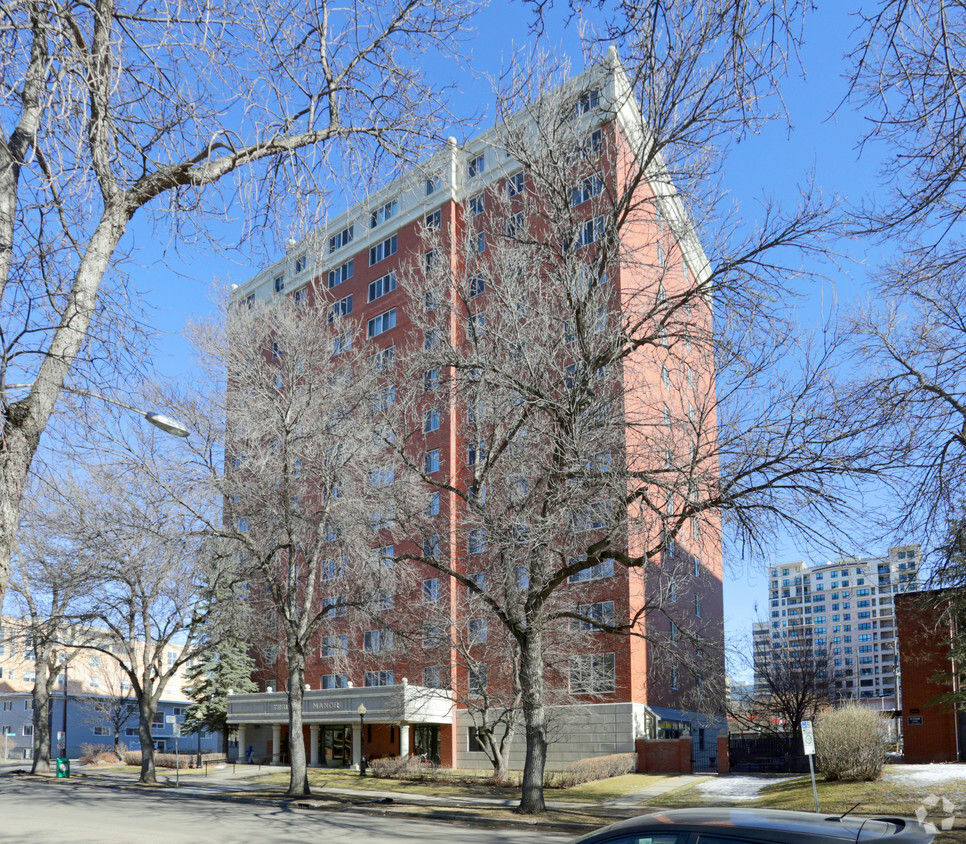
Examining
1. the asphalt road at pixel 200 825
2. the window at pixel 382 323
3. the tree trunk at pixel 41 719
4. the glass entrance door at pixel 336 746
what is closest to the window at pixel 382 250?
the window at pixel 382 323

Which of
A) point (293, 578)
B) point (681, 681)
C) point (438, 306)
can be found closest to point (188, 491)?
point (293, 578)

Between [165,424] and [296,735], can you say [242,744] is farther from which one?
[165,424]

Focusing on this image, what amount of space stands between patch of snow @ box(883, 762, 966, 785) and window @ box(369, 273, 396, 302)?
38598 millimetres

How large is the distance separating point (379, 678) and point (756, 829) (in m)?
45.8

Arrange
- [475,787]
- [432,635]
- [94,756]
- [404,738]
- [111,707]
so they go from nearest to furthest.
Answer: [432,635]
[475,787]
[404,738]
[94,756]
[111,707]

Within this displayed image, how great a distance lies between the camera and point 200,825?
60.2 feet

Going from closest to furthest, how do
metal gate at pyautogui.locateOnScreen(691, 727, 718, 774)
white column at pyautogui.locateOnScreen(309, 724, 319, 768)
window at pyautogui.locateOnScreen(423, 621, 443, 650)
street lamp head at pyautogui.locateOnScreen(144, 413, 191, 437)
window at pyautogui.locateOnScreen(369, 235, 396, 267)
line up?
street lamp head at pyautogui.locateOnScreen(144, 413, 191, 437)
window at pyautogui.locateOnScreen(423, 621, 443, 650)
metal gate at pyautogui.locateOnScreen(691, 727, 718, 774)
white column at pyautogui.locateOnScreen(309, 724, 319, 768)
window at pyautogui.locateOnScreen(369, 235, 396, 267)

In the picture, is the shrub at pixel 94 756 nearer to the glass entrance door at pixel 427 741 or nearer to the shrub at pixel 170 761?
the shrub at pixel 170 761

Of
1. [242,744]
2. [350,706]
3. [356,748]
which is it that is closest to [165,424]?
[350,706]

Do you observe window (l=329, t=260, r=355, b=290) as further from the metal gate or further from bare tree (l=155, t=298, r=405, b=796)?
the metal gate

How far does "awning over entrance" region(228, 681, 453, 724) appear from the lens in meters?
40.1

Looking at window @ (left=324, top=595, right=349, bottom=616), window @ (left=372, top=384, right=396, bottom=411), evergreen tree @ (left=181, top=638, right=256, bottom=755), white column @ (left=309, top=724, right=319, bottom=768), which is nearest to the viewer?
window @ (left=372, top=384, right=396, bottom=411)

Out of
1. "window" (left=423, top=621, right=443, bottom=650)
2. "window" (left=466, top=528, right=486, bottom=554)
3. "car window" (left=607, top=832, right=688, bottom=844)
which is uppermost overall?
"window" (left=466, top=528, right=486, bottom=554)

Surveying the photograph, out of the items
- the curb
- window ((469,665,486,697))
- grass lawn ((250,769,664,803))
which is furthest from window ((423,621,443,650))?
the curb
